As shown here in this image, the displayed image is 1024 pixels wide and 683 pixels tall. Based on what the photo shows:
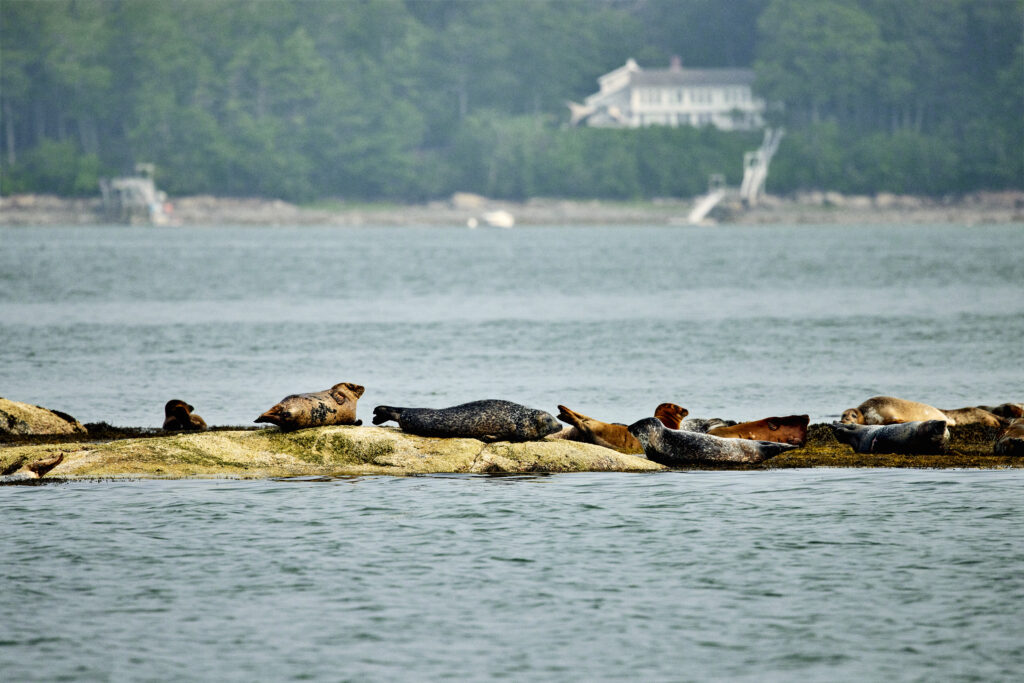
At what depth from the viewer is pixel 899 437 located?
20.8 m

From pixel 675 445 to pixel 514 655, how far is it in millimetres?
8542

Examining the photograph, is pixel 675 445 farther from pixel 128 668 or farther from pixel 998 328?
pixel 998 328

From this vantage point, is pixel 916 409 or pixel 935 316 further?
pixel 935 316

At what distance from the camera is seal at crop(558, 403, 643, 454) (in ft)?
68.4

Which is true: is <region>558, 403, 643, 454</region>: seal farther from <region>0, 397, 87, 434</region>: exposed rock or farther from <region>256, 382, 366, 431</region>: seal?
<region>0, 397, 87, 434</region>: exposed rock

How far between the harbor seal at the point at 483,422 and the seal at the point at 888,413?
15.8 ft

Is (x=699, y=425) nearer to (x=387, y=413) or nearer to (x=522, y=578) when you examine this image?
(x=387, y=413)

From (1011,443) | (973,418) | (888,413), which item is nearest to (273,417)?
(888,413)

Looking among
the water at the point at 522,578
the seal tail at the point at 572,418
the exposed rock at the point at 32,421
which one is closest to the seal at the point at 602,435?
the seal tail at the point at 572,418

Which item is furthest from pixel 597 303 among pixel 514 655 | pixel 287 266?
pixel 514 655

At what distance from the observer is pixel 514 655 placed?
1223 centimetres

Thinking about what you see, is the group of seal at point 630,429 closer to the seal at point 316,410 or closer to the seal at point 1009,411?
the seal at point 316,410

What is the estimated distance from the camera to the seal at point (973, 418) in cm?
2283

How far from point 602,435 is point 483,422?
1.82m
